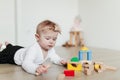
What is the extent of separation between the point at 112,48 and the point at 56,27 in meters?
1.39

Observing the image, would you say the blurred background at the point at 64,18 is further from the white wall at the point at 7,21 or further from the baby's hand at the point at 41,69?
the baby's hand at the point at 41,69

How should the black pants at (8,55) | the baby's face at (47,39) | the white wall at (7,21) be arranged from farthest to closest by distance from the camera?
the white wall at (7,21) < the black pants at (8,55) < the baby's face at (47,39)

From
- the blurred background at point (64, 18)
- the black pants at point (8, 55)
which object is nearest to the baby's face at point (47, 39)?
the black pants at point (8, 55)

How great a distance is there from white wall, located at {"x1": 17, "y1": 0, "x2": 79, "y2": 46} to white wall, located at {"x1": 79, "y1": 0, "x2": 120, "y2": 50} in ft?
0.56

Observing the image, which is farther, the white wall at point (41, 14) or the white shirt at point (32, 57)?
the white wall at point (41, 14)

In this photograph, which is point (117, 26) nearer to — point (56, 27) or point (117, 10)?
point (117, 10)

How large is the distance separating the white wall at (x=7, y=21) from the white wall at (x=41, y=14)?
2.9 inches

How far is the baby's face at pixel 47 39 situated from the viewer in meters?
1.38

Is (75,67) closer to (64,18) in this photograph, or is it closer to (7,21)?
(7,21)

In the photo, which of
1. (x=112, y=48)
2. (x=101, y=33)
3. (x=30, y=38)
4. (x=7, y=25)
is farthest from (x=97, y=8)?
(x=7, y=25)

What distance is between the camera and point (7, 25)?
2.62m

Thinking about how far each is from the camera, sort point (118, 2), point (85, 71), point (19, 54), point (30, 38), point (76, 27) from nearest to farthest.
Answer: point (85, 71) < point (19, 54) < point (118, 2) < point (30, 38) < point (76, 27)

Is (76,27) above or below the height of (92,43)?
above

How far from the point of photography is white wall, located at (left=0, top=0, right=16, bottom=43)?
102 inches
